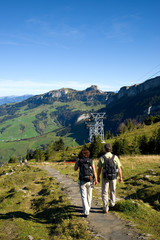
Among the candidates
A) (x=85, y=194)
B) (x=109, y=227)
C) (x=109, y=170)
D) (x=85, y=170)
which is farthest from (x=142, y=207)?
(x=85, y=170)

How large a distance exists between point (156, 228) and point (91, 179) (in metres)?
3.36

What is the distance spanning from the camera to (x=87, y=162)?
927 centimetres

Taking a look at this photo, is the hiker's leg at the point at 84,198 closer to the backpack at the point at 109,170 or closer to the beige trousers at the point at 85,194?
the beige trousers at the point at 85,194

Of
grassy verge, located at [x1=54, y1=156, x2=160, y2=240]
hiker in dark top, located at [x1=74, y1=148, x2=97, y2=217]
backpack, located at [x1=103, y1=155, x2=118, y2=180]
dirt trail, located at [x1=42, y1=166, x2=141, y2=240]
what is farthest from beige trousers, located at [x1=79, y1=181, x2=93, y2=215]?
grassy verge, located at [x1=54, y1=156, x2=160, y2=240]

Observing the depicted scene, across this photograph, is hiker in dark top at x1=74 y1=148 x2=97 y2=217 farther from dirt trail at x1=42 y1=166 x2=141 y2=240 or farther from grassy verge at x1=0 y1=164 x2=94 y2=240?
grassy verge at x1=0 y1=164 x2=94 y2=240

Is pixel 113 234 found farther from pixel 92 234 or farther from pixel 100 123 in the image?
pixel 100 123

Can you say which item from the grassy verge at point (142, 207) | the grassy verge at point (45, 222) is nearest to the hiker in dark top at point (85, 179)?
the grassy verge at point (45, 222)

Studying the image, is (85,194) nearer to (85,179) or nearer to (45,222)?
(85,179)

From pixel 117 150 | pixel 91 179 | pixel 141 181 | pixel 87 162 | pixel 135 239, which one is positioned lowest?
pixel 117 150

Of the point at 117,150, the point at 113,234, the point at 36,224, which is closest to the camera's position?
the point at 113,234

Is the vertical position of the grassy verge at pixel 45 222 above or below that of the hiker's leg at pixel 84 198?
below

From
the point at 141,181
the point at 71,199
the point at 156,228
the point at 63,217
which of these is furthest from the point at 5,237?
the point at 141,181

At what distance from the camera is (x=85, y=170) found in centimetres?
916

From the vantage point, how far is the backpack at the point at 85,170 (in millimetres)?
9073
